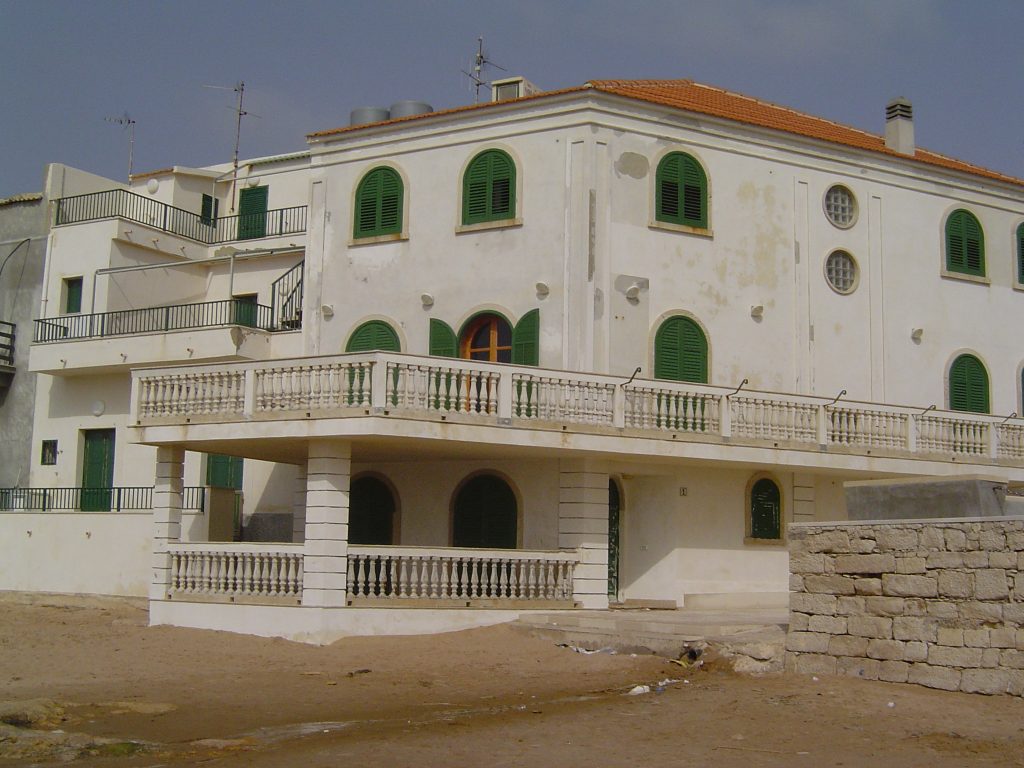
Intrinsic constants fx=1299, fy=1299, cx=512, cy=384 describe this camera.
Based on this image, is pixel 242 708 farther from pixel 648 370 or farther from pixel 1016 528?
pixel 648 370

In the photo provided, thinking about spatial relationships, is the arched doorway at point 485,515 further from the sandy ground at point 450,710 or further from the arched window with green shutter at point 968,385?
the arched window with green shutter at point 968,385

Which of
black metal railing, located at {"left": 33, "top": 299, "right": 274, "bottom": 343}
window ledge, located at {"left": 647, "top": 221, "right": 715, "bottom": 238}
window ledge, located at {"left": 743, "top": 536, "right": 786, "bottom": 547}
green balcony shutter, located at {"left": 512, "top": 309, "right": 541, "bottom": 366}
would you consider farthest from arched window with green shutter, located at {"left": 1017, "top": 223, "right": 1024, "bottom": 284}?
black metal railing, located at {"left": 33, "top": 299, "right": 274, "bottom": 343}

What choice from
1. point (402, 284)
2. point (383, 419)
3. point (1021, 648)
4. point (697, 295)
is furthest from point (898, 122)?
point (1021, 648)

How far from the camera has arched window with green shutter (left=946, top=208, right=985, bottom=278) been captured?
27281 millimetres

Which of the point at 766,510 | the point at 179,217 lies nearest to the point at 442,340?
the point at 766,510

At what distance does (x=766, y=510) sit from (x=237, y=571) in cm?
973

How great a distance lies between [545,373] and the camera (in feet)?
68.3

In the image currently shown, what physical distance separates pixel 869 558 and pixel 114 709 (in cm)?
895

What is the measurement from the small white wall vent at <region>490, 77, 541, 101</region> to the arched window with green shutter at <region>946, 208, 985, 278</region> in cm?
923

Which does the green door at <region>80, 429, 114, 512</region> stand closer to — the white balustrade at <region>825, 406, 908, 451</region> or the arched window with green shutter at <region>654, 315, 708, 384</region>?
the arched window with green shutter at <region>654, 315, 708, 384</region>

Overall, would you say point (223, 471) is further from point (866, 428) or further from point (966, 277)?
point (966, 277)

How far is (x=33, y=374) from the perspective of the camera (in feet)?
101

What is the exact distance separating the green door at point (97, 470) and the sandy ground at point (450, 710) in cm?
923

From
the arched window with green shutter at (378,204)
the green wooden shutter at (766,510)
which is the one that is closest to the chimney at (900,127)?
the green wooden shutter at (766,510)
